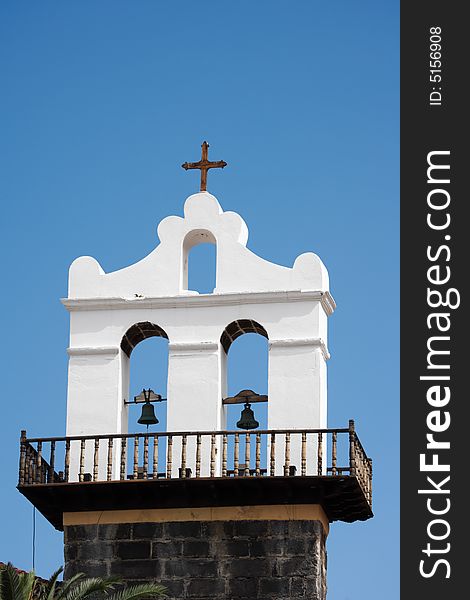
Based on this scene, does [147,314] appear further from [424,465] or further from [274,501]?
[424,465]

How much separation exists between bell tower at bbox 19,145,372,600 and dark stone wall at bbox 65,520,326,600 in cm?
2

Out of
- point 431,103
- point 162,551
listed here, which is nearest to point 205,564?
point 162,551

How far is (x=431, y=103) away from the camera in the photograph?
3425 cm

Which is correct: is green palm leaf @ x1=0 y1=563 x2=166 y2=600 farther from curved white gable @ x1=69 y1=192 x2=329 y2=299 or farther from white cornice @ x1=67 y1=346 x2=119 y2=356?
curved white gable @ x1=69 y1=192 x2=329 y2=299

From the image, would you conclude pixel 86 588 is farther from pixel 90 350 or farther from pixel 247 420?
pixel 90 350

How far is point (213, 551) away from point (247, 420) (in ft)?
7.66

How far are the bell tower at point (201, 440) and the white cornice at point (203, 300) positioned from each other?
0.02 metres

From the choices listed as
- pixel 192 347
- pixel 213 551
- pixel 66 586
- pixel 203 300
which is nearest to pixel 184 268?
pixel 203 300

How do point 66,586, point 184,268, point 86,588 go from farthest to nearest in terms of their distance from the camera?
point 184,268, point 66,586, point 86,588

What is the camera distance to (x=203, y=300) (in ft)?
124

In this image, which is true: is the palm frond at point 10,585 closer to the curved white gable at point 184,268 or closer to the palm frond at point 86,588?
the palm frond at point 86,588

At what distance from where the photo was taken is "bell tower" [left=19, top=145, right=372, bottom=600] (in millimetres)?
36281

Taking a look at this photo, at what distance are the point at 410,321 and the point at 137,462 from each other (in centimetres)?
569

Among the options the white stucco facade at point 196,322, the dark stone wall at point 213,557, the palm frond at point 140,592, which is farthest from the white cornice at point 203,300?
the palm frond at point 140,592
